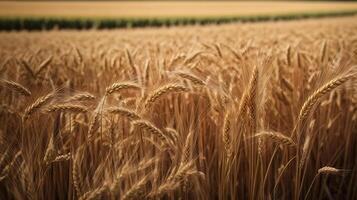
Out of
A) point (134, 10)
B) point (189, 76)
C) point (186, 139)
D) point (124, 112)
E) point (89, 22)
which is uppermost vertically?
point (134, 10)

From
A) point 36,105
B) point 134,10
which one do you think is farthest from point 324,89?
point 134,10

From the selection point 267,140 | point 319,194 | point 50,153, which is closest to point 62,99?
point 50,153

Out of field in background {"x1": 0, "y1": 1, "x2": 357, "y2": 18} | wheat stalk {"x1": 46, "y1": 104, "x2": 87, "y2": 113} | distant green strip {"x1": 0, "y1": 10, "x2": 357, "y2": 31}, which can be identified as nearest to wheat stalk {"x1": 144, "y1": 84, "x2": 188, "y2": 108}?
wheat stalk {"x1": 46, "y1": 104, "x2": 87, "y2": 113}

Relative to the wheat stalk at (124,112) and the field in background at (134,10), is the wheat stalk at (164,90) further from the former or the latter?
the field in background at (134,10)

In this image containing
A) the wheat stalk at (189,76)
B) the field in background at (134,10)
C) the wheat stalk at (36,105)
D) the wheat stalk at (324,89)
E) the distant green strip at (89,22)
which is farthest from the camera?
the field in background at (134,10)

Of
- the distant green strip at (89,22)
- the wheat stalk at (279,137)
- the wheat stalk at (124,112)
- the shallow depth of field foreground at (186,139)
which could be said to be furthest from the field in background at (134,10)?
the wheat stalk at (279,137)

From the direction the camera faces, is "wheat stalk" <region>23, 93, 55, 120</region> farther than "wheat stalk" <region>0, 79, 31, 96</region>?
No

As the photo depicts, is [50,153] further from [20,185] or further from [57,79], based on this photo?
[57,79]

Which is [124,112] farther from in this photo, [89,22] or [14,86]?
[89,22]

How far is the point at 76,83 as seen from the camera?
10.5 feet

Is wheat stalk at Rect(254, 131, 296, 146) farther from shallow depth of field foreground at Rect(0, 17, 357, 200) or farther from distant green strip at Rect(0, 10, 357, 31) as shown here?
distant green strip at Rect(0, 10, 357, 31)

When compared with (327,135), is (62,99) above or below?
above

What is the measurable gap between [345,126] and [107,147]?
1325 mm

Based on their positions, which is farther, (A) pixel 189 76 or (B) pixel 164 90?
(A) pixel 189 76
